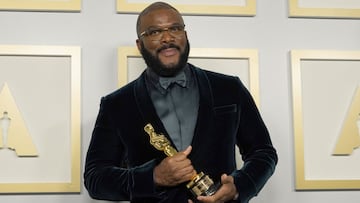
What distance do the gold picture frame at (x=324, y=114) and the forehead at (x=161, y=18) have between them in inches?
20.0

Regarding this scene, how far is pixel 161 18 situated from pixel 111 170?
32 centimetres

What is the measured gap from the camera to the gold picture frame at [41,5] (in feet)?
5.19

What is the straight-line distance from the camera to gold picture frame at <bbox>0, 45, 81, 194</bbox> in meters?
1.54

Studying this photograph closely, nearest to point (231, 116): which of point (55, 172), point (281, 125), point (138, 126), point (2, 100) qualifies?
point (138, 126)

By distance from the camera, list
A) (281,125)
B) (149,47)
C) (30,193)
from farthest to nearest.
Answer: (281,125), (30,193), (149,47)

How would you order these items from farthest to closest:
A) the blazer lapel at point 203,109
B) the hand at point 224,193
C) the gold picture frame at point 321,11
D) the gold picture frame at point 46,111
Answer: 1. the gold picture frame at point 321,11
2. the gold picture frame at point 46,111
3. the blazer lapel at point 203,109
4. the hand at point 224,193

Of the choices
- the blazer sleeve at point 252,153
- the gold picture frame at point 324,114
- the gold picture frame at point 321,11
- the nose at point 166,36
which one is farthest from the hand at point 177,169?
the gold picture frame at point 321,11

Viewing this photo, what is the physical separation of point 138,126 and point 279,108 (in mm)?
524

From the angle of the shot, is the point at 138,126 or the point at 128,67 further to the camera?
the point at 128,67

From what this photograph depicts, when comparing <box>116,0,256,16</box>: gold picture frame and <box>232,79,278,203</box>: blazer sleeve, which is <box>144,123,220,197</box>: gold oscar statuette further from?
<box>116,0,256,16</box>: gold picture frame

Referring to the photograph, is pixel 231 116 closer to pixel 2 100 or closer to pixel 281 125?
pixel 281 125

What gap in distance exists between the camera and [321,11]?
1677 mm

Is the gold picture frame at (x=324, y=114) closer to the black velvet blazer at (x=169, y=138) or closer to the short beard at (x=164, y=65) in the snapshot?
the black velvet blazer at (x=169, y=138)

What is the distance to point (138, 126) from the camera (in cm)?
125
